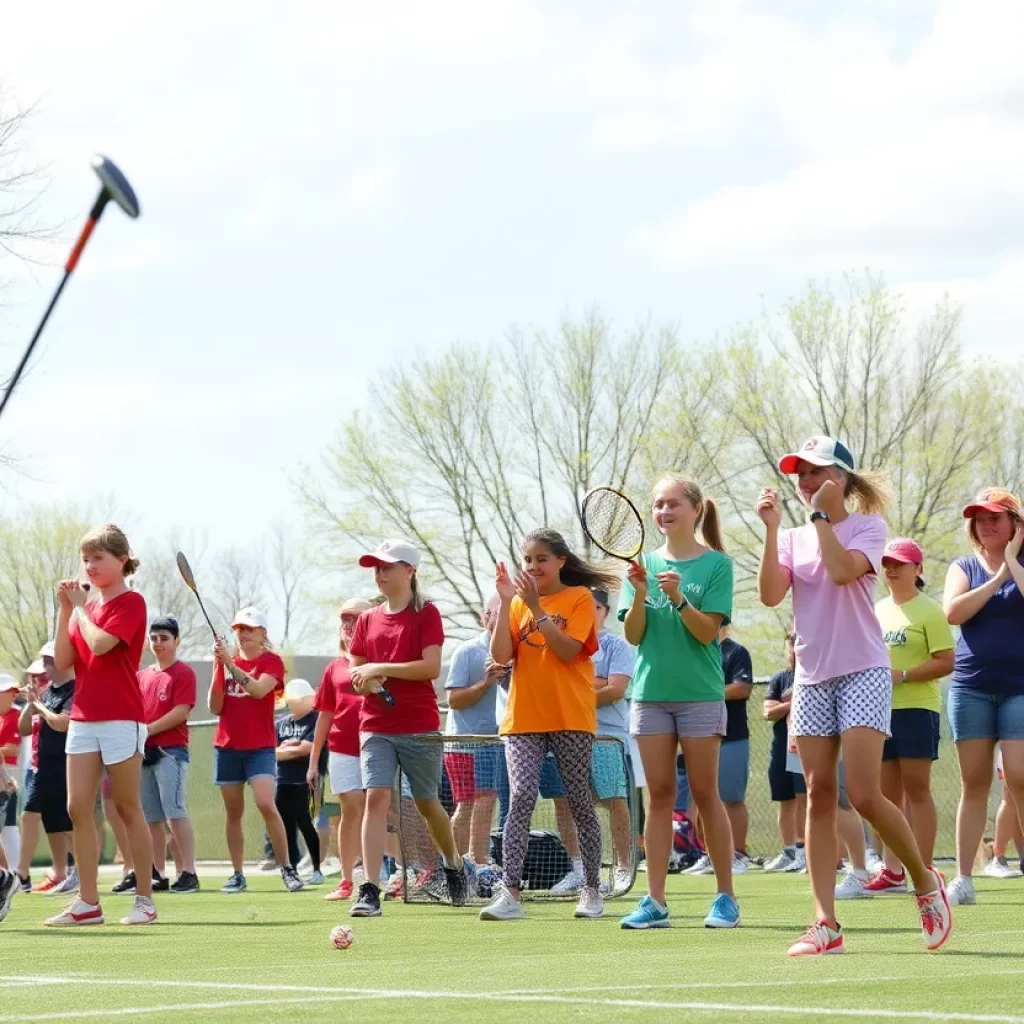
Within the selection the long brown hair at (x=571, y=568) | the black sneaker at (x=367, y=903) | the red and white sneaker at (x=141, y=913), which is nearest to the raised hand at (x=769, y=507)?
the long brown hair at (x=571, y=568)

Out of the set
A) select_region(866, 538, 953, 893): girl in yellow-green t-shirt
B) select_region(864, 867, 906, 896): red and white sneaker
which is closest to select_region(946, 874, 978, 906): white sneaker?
select_region(866, 538, 953, 893): girl in yellow-green t-shirt

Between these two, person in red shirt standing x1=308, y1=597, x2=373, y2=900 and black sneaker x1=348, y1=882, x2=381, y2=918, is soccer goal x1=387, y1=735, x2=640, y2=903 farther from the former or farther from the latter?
black sneaker x1=348, y1=882, x2=381, y2=918

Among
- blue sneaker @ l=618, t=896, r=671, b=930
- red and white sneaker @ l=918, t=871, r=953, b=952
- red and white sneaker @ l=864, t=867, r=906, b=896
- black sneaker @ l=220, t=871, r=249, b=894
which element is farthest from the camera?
black sneaker @ l=220, t=871, r=249, b=894

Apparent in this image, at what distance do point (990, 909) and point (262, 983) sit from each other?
4837 mm

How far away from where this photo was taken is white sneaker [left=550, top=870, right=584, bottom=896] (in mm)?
12656


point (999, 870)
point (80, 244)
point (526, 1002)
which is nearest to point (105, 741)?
point (80, 244)

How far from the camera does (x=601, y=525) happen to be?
392 inches

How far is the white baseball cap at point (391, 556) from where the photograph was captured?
11.4m

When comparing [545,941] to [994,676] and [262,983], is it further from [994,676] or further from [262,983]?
[994,676]

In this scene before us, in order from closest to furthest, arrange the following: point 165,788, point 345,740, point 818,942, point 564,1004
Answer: point 564,1004 → point 818,942 → point 345,740 → point 165,788

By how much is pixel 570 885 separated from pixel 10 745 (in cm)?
819

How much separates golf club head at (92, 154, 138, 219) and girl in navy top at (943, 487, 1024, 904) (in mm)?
5402

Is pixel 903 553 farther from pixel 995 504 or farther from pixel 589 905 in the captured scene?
pixel 589 905

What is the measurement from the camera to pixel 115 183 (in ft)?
20.6
